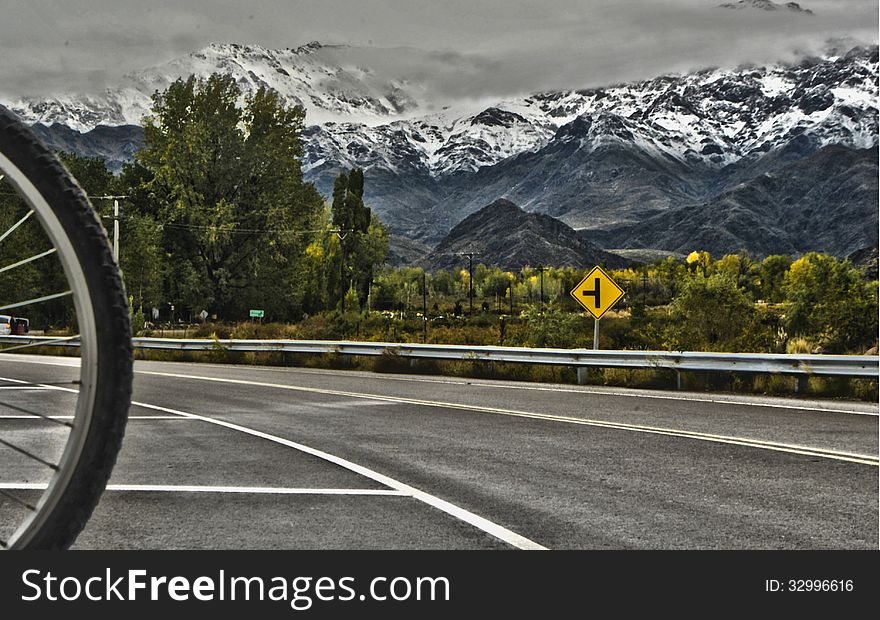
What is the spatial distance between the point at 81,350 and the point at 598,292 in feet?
63.7

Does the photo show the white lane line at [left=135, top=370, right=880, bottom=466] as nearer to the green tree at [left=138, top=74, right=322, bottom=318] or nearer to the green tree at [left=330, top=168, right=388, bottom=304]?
the green tree at [left=138, top=74, right=322, bottom=318]

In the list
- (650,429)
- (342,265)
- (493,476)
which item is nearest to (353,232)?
(342,265)

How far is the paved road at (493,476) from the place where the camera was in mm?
5406

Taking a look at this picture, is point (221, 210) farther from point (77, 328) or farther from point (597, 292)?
point (77, 328)

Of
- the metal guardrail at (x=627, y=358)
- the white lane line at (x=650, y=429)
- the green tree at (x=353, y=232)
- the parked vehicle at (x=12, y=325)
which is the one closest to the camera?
the parked vehicle at (x=12, y=325)

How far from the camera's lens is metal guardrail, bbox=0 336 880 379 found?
15.3 m

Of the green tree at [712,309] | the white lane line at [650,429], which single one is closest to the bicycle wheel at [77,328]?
the white lane line at [650,429]

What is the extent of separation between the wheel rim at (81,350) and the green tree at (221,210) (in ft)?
183

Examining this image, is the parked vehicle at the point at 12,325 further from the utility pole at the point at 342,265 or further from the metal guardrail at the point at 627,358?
the utility pole at the point at 342,265

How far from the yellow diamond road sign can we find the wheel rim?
62.7ft

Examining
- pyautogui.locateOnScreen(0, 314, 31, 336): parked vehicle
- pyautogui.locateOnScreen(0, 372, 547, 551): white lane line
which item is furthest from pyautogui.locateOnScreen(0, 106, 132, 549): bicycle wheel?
pyautogui.locateOnScreen(0, 372, 547, 551): white lane line

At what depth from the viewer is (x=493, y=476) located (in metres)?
7.50
